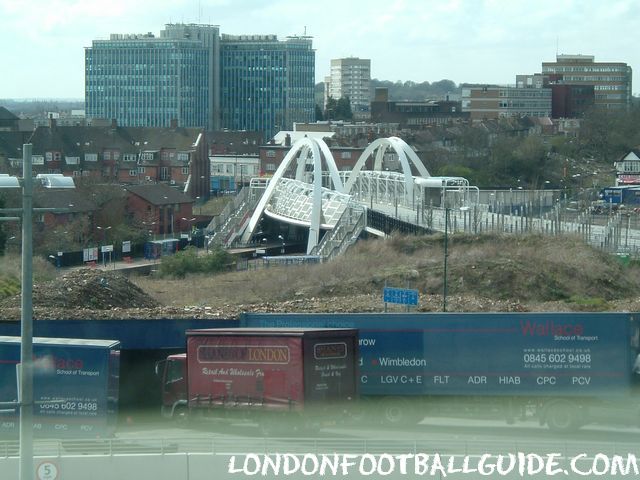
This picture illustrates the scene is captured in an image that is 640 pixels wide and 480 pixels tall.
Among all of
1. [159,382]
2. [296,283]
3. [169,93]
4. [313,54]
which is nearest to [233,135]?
[169,93]

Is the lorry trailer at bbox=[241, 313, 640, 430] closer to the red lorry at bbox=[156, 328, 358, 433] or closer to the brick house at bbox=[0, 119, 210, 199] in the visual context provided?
the red lorry at bbox=[156, 328, 358, 433]

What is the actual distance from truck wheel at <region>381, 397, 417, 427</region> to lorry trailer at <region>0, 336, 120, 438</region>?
2672 millimetres

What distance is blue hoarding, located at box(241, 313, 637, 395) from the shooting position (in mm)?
11898

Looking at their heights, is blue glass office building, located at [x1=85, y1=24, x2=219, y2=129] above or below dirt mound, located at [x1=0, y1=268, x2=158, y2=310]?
above

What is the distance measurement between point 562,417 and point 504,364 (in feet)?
2.53

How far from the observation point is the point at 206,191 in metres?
59.2

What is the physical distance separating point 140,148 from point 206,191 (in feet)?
16.4

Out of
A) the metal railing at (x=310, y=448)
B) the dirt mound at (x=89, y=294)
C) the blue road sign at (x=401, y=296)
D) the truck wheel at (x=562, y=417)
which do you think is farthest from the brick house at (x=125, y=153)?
the metal railing at (x=310, y=448)

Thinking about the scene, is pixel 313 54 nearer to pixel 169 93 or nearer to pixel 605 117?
pixel 169 93

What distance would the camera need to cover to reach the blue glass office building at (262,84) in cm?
9506

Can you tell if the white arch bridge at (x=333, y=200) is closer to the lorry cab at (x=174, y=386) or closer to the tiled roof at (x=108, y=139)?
the tiled roof at (x=108, y=139)

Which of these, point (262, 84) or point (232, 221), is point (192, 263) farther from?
point (262, 84)

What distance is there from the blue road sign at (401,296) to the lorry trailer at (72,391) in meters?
6.58

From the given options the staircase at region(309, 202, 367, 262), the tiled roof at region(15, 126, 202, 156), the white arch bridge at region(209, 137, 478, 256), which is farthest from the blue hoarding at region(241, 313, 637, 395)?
the tiled roof at region(15, 126, 202, 156)
